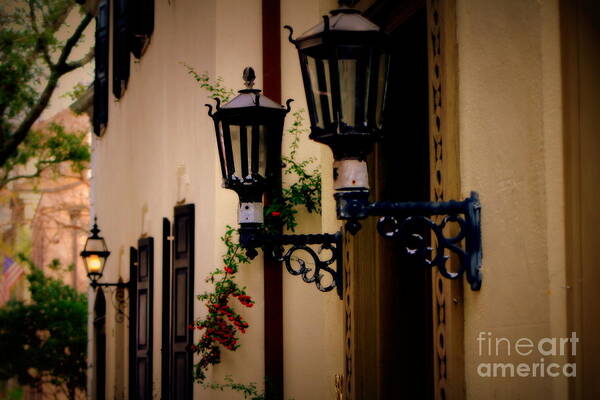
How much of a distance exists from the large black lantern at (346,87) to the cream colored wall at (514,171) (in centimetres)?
40

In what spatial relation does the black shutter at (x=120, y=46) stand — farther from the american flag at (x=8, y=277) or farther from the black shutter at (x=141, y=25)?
the american flag at (x=8, y=277)

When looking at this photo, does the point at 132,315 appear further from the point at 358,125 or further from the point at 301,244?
the point at 358,125

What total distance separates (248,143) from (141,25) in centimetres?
760

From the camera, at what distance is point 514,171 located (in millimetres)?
3422

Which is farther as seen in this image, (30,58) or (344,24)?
(30,58)

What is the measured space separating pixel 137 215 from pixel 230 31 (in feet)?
17.1

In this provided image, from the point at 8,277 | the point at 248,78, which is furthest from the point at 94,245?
the point at 8,277

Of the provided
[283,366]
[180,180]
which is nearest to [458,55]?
[283,366]

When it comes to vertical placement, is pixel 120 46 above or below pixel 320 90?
above

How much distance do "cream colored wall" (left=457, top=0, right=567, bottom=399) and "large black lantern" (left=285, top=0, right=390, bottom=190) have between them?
40 cm

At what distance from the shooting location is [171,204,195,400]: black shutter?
8.80 m

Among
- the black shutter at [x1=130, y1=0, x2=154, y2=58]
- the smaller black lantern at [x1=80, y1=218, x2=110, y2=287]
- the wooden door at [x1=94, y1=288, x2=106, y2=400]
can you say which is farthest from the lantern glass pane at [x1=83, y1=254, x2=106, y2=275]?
the black shutter at [x1=130, y1=0, x2=154, y2=58]

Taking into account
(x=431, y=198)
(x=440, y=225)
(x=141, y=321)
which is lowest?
(x=141, y=321)

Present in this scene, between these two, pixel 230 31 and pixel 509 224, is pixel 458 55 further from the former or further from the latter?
pixel 230 31
